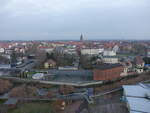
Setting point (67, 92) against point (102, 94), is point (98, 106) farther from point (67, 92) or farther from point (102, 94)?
point (67, 92)

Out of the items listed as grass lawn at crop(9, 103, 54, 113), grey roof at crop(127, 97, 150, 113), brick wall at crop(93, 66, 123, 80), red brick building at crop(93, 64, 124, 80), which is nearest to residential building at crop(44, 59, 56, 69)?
red brick building at crop(93, 64, 124, 80)

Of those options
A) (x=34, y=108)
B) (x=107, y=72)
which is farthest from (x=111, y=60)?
(x=34, y=108)

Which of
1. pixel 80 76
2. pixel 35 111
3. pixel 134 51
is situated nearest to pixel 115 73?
pixel 80 76

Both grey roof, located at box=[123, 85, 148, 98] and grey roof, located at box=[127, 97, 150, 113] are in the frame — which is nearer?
grey roof, located at box=[127, 97, 150, 113]

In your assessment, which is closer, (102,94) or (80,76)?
Answer: (102,94)

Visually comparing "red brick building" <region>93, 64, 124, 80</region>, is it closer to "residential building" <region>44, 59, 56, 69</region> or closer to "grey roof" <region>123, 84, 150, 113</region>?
"grey roof" <region>123, 84, 150, 113</region>

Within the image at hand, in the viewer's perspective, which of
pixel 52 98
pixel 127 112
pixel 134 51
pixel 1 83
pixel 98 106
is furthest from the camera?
pixel 134 51
